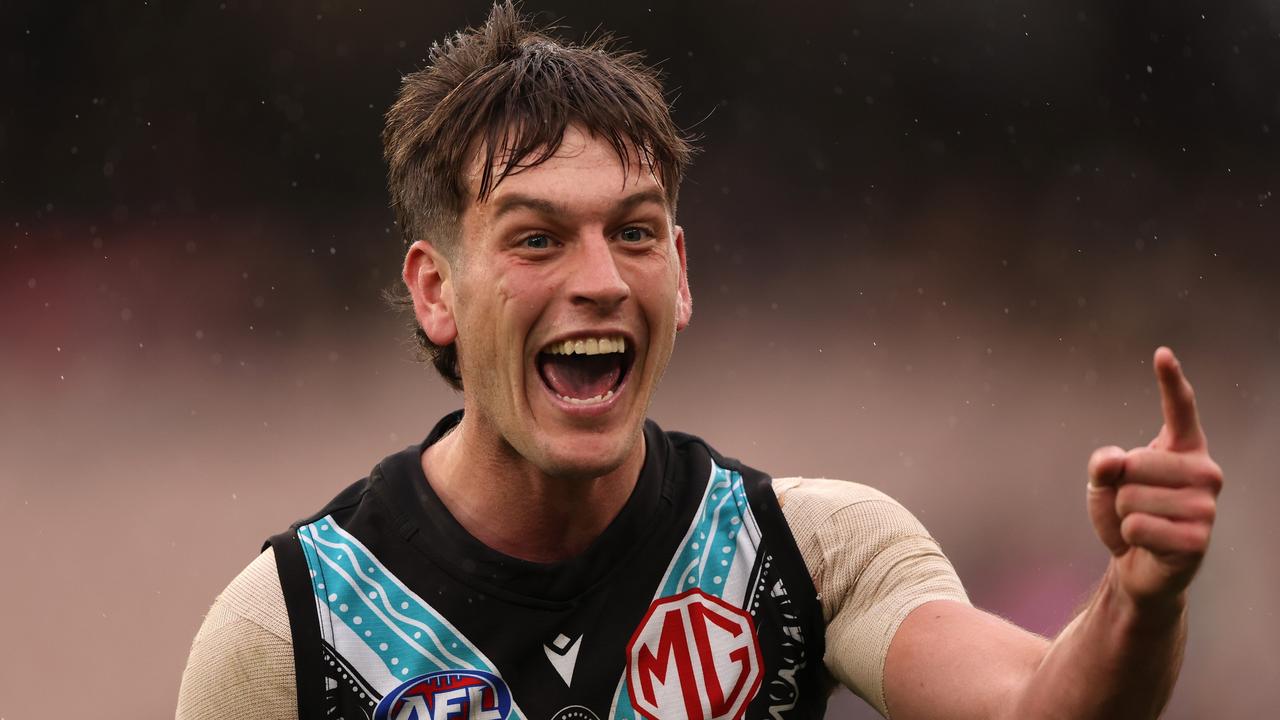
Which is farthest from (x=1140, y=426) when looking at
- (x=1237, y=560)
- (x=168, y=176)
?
(x=168, y=176)

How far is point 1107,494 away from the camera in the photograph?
1899 millimetres

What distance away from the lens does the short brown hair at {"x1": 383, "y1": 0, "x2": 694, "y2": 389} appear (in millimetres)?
2848

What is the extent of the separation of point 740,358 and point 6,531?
13.0 ft

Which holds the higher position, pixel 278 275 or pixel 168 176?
pixel 168 176

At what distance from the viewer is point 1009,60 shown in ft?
25.9

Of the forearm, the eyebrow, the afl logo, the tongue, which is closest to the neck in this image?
the tongue

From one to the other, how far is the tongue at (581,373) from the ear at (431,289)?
0.73ft

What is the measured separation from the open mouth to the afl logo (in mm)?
571

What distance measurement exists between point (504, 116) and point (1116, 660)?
1.55 m

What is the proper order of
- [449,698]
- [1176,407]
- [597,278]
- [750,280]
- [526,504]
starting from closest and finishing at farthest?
1. [1176,407]
2. [597,278]
3. [449,698]
4. [526,504]
5. [750,280]

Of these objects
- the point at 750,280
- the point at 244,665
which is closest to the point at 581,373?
the point at 244,665

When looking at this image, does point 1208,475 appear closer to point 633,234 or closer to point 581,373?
point 633,234

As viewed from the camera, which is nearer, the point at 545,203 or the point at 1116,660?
the point at 1116,660

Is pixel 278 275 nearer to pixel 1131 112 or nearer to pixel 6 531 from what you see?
pixel 6 531
